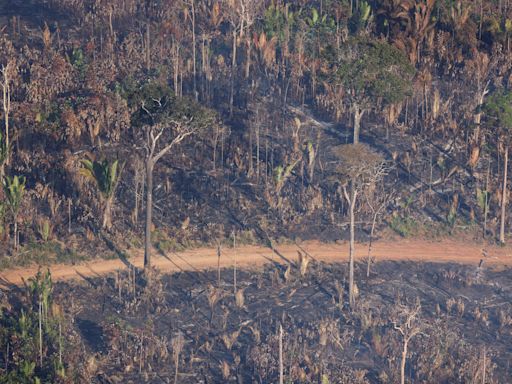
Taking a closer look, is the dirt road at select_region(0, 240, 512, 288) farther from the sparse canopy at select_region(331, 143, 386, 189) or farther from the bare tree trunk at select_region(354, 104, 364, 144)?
the bare tree trunk at select_region(354, 104, 364, 144)

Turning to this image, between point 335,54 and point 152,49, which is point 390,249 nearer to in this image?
point 335,54

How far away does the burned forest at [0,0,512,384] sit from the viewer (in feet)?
100

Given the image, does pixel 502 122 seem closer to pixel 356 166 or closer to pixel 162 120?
pixel 356 166

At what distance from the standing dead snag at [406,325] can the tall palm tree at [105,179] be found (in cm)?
1091

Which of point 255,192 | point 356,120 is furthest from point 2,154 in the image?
point 356,120

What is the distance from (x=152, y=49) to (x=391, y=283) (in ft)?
58.8

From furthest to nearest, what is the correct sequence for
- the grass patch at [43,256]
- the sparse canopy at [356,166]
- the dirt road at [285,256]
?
1. the dirt road at [285,256]
2. the grass patch at [43,256]
3. the sparse canopy at [356,166]

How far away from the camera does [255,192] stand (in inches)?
1540

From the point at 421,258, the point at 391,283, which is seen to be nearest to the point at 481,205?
the point at 421,258

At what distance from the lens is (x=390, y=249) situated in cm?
3712

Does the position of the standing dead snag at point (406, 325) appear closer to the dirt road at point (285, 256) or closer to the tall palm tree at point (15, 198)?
the dirt road at point (285, 256)

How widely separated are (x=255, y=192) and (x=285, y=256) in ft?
12.8

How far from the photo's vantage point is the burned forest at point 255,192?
100 ft

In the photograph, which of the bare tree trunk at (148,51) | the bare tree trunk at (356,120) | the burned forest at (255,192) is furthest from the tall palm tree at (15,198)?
the bare tree trunk at (356,120)
